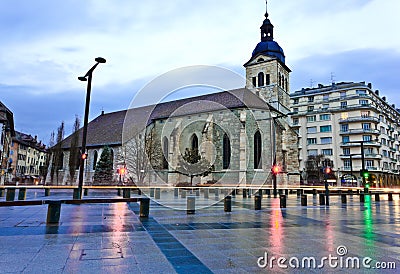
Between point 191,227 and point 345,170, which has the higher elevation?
point 345,170

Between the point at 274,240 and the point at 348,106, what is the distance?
64.2m

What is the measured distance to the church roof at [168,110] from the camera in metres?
38.0

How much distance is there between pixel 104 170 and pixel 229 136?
19377 millimetres

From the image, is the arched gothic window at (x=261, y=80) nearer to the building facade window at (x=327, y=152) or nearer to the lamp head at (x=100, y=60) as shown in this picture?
the lamp head at (x=100, y=60)

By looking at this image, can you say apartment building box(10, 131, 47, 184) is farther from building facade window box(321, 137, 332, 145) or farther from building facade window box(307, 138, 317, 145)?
building facade window box(321, 137, 332, 145)

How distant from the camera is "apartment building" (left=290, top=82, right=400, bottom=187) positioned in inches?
2263

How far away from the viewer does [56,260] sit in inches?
176

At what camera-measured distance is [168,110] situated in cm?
4647

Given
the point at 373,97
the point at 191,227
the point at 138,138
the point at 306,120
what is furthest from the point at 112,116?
the point at 373,97

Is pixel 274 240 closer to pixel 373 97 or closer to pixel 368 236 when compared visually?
pixel 368 236

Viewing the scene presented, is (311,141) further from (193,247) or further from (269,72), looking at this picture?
(193,247)

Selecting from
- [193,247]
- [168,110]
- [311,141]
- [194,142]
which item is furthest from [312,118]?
[193,247]

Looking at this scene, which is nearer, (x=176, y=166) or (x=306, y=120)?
(x=176, y=166)

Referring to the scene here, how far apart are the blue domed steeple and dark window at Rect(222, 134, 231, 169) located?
44.1ft
